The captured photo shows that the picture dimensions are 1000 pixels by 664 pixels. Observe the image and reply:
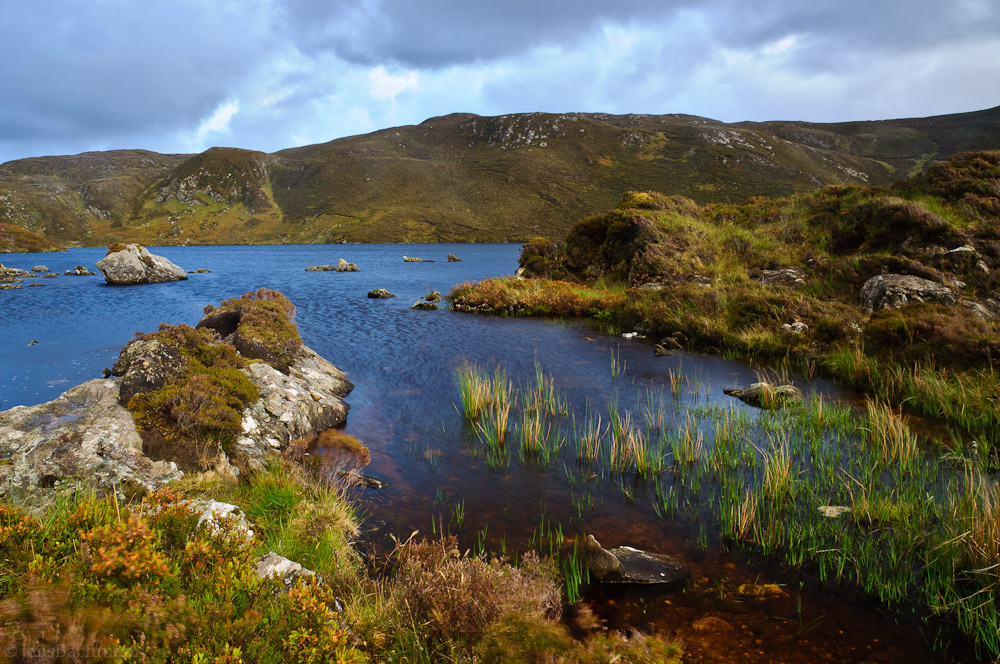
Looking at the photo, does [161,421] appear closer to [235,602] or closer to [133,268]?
[235,602]

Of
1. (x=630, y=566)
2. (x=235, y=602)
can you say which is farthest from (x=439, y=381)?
(x=235, y=602)

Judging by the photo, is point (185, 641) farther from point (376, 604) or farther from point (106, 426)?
point (106, 426)

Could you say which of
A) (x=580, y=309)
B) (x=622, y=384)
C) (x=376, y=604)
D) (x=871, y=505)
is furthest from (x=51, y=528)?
(x=580, y=309)

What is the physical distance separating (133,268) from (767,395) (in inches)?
2389

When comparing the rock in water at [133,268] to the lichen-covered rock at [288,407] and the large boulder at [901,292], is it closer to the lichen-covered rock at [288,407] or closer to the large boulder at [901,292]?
the lichen-covered rock at [288,407]

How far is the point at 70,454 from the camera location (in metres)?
7.07

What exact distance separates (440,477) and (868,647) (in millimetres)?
6903

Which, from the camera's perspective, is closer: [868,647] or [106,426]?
[868,647]

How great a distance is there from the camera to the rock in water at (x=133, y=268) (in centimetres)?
4947

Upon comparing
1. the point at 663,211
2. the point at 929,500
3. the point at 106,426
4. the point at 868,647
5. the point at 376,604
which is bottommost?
the point at 868,647

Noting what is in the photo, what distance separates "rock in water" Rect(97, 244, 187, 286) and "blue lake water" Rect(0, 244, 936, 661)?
10.5 m

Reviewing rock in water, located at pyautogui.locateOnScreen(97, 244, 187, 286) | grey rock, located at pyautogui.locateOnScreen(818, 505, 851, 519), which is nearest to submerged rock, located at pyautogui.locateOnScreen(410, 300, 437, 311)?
grey rock, located at pyautogui.locateOnScreen(818, 505, 851, 519)

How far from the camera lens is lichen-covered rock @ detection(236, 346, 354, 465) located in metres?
9.88

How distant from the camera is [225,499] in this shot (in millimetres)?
7098
